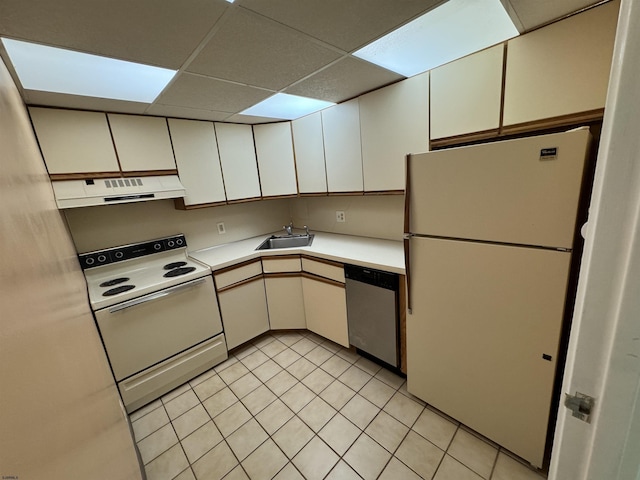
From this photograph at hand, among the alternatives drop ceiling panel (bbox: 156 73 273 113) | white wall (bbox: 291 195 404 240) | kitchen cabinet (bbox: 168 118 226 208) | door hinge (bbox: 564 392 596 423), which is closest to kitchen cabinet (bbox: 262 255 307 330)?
white wall (bbox: 291 195 404 240)

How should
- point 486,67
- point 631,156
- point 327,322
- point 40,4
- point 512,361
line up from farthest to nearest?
point 327,322 → point 486,67 → point 512,361 → point 40,4 → point 631,156

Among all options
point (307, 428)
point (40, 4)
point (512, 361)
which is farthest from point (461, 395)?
point (40, 4)

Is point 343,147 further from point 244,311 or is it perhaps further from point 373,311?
point 244,311

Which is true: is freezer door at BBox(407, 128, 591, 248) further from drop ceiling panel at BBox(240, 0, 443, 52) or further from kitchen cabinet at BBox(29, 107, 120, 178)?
kitchen cabinet at BBox(29, 107, 120, 178)

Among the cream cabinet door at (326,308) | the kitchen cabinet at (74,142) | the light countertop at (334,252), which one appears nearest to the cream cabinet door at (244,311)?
the light countertop at (334,252)

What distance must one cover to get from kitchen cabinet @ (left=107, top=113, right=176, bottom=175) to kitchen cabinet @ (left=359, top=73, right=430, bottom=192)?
163 centimetres

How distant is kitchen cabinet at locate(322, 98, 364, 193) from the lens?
82.4 inches

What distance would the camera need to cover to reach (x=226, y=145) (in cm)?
243

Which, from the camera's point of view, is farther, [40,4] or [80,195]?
[80,195]

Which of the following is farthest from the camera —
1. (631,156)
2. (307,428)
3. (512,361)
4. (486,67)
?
(307,428)

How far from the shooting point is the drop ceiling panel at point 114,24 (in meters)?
0.88

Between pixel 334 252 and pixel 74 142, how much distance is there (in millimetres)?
1981

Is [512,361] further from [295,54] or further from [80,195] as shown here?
[80,195]

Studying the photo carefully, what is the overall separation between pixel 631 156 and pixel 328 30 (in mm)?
1202
